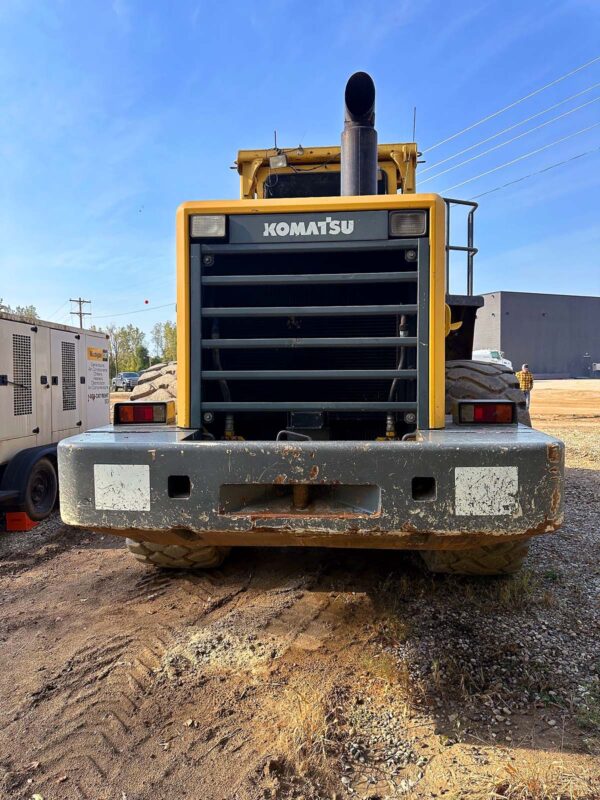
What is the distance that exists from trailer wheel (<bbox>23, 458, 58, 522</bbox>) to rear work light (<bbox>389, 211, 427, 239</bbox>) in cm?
443

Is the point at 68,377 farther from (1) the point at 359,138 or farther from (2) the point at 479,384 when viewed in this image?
(2) the point at 479,384

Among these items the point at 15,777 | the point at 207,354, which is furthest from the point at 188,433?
the point at 15,777

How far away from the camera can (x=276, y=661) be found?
111 inches

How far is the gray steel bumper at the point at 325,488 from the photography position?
229 centimetres

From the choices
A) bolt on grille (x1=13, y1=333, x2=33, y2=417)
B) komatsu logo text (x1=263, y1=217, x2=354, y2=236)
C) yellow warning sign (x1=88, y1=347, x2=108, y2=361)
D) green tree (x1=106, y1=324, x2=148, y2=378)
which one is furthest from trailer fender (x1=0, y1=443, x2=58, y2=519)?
green tree (x1=106, y1=324, x2=148, y2=378)

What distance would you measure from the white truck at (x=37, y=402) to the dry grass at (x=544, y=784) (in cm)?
483

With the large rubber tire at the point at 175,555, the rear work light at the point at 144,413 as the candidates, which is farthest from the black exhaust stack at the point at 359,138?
the large rubber tire at the point at 175,555

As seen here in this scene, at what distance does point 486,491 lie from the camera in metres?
2.29

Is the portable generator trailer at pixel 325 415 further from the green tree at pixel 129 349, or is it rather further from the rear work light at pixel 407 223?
the green tree at pixel 129 349

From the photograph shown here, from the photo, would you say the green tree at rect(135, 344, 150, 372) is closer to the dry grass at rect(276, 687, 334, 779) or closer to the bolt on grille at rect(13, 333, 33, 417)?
the bolt on grille at rect(13, 333, 33, 417)

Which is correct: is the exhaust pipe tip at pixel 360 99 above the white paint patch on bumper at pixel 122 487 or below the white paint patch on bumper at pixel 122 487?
above

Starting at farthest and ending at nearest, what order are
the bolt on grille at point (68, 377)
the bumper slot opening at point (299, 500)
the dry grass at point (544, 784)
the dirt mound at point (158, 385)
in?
the bolt on grille at point (68, 377) → the dirt mound at point (158, 385) → the bumper slot opening at point (299, 500) → the dry grass at point (544, 784)

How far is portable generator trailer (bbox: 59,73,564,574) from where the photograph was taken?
7.60 feet

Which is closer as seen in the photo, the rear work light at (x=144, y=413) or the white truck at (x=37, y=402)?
the rear work light at (x=144, y=413)
